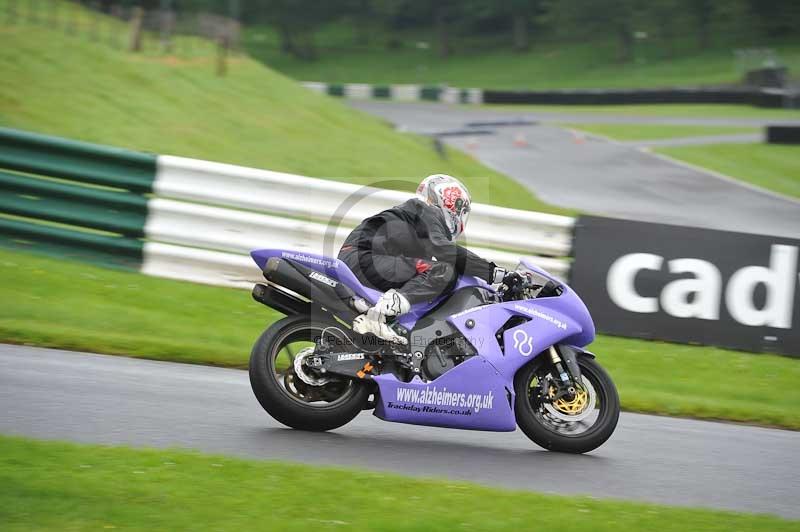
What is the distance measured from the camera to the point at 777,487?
6.30 m

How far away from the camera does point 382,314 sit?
645 cm

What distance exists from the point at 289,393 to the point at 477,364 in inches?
46.3

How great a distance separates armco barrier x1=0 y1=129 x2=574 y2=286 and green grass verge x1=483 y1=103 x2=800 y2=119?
26.8 metres

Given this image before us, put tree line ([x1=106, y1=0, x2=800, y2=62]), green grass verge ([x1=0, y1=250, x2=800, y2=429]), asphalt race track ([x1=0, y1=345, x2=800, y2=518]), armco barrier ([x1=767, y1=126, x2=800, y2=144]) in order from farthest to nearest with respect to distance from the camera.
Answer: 1. tree line ([x1=106, y1=0, x2=800, y2=62])
2. armco barrier ([x1=767, y1=126, x2=800, y2=144])
3. green grass verge ([x1=0, y1=250, x2=800, y2=429])
4. asphalt race track ([x1=0, y1=345, x2=800, y2=518])

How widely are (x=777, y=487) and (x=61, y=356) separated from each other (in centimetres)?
501

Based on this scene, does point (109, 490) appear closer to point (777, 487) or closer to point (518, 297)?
point (518, 297)

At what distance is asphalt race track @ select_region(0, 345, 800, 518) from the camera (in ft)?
19.5

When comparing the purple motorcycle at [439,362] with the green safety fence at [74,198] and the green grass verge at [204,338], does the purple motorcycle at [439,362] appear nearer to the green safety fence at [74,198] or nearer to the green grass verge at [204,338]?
the green grass verge at [204,338]

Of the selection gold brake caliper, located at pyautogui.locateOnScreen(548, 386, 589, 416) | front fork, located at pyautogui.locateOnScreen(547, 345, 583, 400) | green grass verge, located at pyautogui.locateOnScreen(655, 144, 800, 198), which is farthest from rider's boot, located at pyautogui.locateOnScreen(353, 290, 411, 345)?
green grass verge, located at pyautogui.locateOnScreen(655, 144, 800, 198)

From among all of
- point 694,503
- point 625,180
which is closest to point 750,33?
point 625,180

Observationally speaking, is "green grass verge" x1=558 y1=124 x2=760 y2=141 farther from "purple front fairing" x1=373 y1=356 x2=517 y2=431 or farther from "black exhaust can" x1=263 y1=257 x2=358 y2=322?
"black exhaust can" x1=263 y1=257 x2=358 y2=322

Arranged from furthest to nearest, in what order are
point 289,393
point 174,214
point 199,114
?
1. point 199,114
2. point 174,214
3. point 289,393

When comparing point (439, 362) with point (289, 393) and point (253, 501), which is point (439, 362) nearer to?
point (289, 393)

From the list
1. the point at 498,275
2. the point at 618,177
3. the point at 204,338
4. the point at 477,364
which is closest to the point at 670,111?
the point at 618,177
